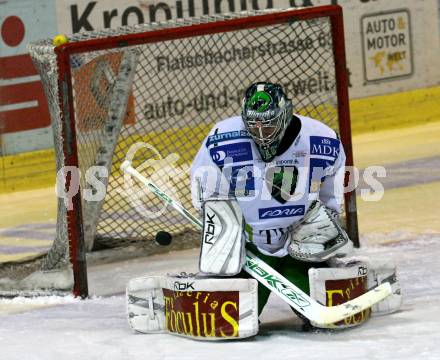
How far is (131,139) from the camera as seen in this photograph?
721cm

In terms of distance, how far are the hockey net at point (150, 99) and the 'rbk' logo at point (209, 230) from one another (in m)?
1.05

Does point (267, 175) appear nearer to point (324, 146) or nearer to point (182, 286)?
point (324, 146)

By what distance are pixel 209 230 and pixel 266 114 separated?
466 millimetres

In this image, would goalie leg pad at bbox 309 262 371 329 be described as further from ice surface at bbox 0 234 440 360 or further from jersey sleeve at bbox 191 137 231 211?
jersey sleeve at bbox 191 137 231 211

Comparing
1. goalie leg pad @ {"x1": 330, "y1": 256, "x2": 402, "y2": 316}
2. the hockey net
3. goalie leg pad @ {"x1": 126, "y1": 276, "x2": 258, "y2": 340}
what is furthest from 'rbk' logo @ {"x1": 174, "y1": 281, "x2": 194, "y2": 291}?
the hockey net

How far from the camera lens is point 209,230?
4.82 meters

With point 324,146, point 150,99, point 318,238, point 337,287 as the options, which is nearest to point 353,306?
point 337,287

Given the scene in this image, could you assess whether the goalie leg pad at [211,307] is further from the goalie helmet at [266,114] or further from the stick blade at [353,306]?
the goalie helmet at [266,114]

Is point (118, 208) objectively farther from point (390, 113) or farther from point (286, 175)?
point (390, 113)

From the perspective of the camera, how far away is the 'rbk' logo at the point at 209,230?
189 inches

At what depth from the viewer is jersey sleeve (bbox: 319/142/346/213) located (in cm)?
496

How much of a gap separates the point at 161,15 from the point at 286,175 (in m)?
4.12

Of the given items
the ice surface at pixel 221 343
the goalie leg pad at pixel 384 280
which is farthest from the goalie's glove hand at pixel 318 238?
the ice surface at pixel 221 343

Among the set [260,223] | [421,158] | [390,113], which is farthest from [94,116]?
[390,113]
